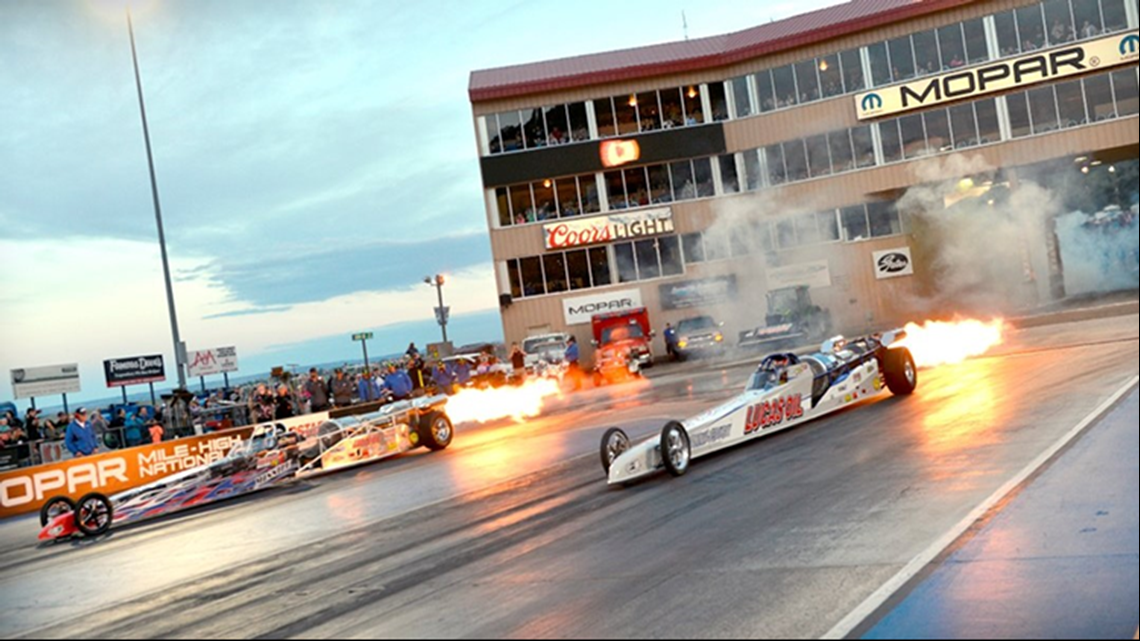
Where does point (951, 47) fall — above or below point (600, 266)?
above

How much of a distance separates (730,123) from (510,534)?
1535 inches

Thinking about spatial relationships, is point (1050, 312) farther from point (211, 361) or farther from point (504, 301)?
point (211, 361)

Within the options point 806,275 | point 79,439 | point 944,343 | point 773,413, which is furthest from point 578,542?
point 806,275

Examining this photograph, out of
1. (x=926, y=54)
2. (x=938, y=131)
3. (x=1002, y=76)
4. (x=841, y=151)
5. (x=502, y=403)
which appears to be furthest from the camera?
(x=841, y=151)

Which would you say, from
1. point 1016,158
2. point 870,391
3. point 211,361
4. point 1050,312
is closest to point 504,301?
point 211,361

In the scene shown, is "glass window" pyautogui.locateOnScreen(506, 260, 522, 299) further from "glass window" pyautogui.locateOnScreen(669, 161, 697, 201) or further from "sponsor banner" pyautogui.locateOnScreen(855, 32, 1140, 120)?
"sponsor banner" pyautogui.locateOnScreen(855, 32, 1140, 120)

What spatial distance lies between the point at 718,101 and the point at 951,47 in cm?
1085

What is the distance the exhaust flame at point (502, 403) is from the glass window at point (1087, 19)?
24.6 metres

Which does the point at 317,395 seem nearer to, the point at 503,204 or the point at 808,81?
the point at 503,204

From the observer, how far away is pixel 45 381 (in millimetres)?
37312

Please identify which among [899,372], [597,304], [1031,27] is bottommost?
[899,372]

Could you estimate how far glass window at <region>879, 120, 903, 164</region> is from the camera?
42531mm

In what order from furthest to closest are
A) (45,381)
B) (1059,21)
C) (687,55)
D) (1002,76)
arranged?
1. (687,55)
2. (1002,76)
3. (1059,21)
4. (45,381)

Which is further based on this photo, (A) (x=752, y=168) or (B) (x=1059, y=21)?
(A) (x=752, y=168)
